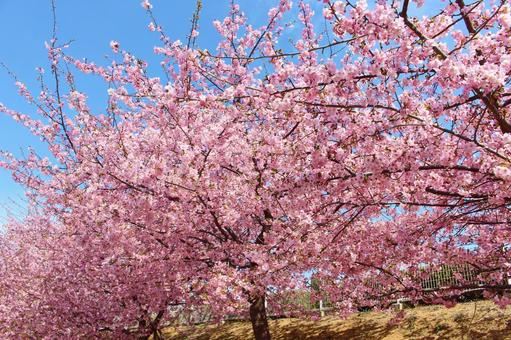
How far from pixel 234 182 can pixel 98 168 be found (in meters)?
2.68

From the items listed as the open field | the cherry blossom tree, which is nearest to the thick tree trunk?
the cherry blossom tree

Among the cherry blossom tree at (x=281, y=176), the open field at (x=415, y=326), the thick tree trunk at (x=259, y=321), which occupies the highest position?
the cherry blossom tree at (x=281, y=176)

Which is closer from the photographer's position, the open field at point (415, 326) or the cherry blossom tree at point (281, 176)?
the cherry blossom tree at point (281, 176)

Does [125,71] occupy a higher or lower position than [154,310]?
higher

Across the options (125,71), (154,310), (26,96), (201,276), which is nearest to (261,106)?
(201,276)

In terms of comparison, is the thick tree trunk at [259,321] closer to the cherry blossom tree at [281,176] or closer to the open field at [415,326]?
the cherry blossom tree at [281,176]

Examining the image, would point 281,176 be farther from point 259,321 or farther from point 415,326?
point 415,326

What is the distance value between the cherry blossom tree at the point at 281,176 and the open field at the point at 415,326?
128 centimetres

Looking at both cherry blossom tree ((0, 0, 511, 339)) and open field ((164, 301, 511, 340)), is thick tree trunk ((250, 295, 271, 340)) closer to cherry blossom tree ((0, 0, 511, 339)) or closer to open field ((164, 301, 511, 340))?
cherry blossom tree ((0, 0, 511, 339))

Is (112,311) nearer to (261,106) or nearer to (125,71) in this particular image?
(125,71)

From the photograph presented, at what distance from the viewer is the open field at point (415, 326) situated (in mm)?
10453

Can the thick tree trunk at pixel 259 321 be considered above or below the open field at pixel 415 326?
above

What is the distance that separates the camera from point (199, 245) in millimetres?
10039

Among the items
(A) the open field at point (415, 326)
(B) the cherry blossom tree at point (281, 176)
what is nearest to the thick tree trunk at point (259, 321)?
(B) the cherry blossom tree at point (281, 176)
